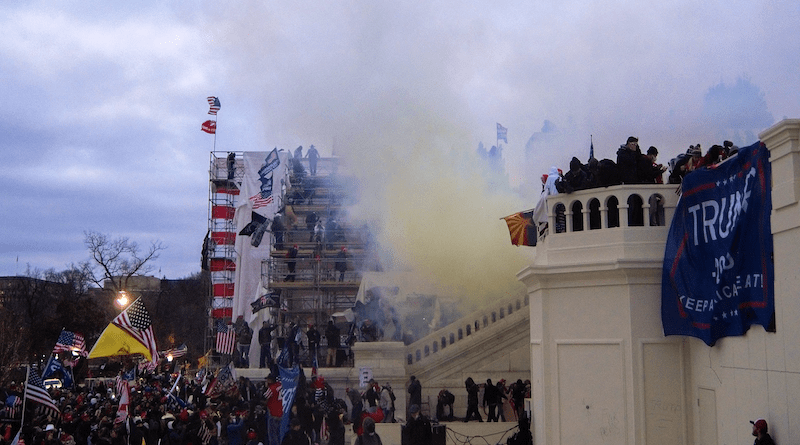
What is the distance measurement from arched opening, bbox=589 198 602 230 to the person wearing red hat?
4729 millimetres

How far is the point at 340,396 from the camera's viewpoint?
23.1 meters

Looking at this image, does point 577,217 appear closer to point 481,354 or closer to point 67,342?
point 481,354

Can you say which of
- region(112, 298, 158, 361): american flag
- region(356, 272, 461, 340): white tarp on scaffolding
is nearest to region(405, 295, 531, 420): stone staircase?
region(356, 272, 461, 340): white tarp on scaffolding

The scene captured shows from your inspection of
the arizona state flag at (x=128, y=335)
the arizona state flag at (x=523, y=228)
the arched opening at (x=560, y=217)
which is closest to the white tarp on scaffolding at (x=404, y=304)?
the arizona state flag at (x=128, y=335)

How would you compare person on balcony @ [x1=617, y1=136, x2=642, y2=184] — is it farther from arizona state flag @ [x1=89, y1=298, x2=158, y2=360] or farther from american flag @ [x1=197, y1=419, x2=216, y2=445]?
arizona state flag @ [x1=89, y1=298, x2=158, y2=360]

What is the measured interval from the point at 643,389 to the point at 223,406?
42.7ft

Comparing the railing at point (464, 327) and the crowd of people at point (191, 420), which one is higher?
the railing at point (464, 327)

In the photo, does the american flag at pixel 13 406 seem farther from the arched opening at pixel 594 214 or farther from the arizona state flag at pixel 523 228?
the arched opening at pixel 594 214

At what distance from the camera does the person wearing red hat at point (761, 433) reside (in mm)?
9133

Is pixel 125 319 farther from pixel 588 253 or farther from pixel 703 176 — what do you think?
pixel 703 176

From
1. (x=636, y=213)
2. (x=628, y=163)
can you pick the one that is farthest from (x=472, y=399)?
(x=628, y=163)

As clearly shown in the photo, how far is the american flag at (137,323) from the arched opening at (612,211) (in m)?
11.5

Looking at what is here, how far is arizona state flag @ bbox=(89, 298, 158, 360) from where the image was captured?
61.3 feet

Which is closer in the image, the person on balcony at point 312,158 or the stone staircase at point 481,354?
the stone staircase at point 481,354
